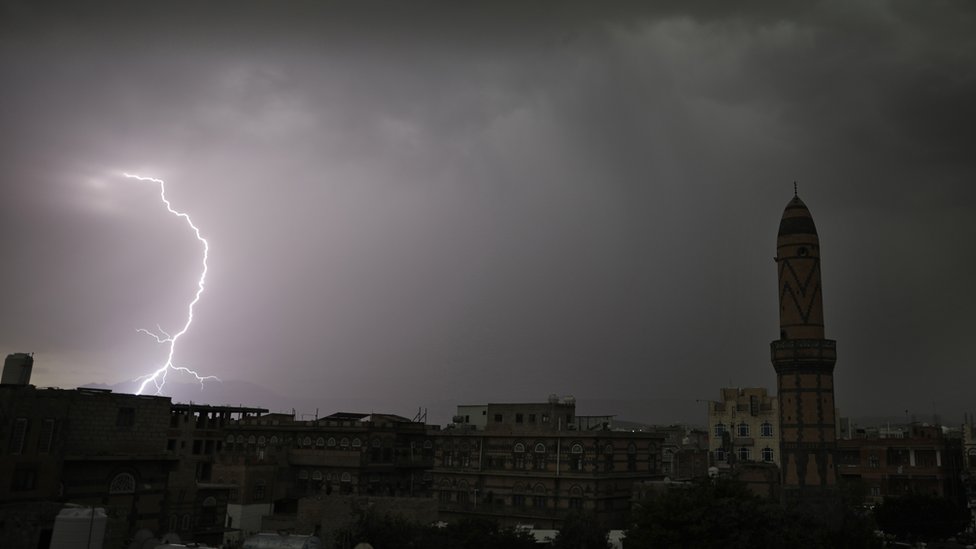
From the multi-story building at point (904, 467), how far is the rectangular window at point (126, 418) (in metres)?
56.8

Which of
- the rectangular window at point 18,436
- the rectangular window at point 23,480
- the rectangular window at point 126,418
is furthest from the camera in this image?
the rectangular window at point 126,418

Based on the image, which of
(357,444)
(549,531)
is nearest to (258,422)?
(357,444)

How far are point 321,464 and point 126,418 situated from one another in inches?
1003

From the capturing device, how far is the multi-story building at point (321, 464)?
184 ft

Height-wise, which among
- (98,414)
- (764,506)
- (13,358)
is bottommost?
(764,506)

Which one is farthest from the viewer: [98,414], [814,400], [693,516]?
[814,400]

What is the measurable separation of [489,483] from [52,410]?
102 ft

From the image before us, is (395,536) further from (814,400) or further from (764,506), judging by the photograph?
(814,400)

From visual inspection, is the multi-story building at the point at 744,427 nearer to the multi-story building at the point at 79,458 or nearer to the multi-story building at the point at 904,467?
the multi-story building at the point at 904,467

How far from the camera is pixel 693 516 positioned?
31.5 metres

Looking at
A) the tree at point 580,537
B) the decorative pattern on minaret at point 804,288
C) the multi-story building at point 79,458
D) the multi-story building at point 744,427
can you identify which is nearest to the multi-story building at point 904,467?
the multi-story building at point 744,427

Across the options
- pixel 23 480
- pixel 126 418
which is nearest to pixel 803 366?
pixel 126 418

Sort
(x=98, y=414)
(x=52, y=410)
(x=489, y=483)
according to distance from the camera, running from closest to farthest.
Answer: (x=52, y=410), (x=98, y=414), (x=489, y=483)

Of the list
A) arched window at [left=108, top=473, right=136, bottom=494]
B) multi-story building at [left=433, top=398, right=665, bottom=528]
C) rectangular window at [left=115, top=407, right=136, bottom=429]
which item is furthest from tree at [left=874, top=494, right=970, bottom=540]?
rectangular window at [left=115, top=407, right=136, bottom=429]
